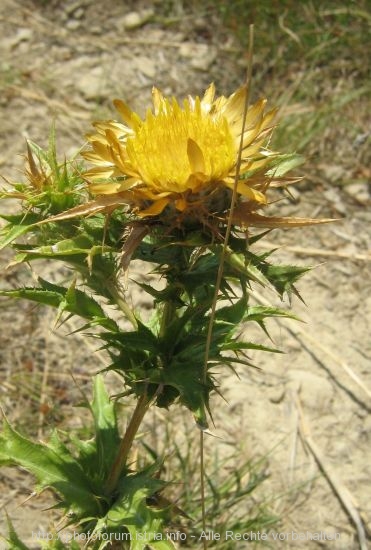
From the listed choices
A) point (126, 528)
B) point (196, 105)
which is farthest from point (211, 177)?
point (126, 528)

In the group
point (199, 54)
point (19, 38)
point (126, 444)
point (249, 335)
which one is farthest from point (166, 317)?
point (19, 38)

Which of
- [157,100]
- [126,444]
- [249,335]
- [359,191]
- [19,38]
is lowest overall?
[126,444]

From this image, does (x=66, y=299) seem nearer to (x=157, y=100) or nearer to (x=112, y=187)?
Answer: (x=112, y=187)

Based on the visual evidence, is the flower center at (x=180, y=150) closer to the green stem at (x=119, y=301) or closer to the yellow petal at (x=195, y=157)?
the yellow petal at (x=195, y=157)

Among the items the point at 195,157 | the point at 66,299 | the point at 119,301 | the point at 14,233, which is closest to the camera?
the point at 195,157

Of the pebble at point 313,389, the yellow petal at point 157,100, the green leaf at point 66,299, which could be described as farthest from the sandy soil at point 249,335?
the yellow petal at point 157,100

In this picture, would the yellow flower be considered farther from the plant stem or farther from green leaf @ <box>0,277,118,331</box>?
the plant stem

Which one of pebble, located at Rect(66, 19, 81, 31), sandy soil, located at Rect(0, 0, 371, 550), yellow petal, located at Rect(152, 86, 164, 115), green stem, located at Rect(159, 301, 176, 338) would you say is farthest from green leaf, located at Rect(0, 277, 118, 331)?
pebble, located at Rect(66, 19, 81, 31)
